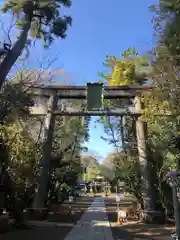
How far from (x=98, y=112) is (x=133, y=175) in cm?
450

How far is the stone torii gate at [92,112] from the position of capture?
1702cm

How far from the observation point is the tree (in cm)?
1179

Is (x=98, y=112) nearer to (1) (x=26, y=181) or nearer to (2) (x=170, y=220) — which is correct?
(1) (x=26, y=181)

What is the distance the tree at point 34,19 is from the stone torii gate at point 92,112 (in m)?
4.84

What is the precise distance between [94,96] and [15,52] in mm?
8083

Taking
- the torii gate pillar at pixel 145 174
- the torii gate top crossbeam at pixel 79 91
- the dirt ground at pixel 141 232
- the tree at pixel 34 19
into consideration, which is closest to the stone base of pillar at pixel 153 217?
the torii gate pillar at pixel 145 174

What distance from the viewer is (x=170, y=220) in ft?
52.2

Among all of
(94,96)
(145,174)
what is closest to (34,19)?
(94,96)

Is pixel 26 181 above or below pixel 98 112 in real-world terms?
below

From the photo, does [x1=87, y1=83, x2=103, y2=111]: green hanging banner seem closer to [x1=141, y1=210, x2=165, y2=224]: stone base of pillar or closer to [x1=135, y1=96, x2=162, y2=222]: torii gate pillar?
[x1=135, y1=96, x2=162, y2=222]: torii gate pillar

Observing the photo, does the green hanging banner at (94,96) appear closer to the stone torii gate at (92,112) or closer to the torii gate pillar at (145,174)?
the stone torii gate at (92,112)

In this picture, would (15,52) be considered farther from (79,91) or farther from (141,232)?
(141,232)

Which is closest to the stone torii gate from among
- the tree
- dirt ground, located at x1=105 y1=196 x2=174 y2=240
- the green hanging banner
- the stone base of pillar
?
the green hanging banner

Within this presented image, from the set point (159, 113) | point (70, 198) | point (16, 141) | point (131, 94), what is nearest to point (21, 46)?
point (16, 141)
